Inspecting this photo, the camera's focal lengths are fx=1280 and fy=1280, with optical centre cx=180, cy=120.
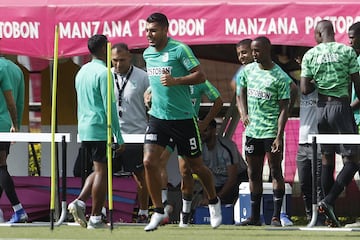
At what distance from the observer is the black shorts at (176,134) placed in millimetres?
12656

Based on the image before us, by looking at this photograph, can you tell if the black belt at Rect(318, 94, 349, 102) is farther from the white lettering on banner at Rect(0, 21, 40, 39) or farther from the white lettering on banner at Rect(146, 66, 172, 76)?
the white lettering on banner at Rect(0, 21, 40, 39)

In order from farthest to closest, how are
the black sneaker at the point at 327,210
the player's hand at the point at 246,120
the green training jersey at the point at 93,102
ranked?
the player's hand at the point at 246,120, the black sneaker at the point at 327,210, the green training jersey at the point at 93,102

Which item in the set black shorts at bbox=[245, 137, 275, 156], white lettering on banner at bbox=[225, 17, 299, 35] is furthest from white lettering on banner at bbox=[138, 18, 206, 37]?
black shorts at bbox=[245, 137, 275, 156]

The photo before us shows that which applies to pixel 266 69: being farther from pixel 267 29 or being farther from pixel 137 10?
pixel 137 10

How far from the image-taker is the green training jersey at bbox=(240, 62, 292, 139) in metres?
13.7

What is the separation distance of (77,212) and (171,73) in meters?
1.73

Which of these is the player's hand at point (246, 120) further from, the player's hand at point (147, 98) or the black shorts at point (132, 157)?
the black shorts at point (132, 157)

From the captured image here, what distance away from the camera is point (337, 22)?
14211 millimetres

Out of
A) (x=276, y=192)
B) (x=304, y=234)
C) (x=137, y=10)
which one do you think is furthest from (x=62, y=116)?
(x=304, y=234)

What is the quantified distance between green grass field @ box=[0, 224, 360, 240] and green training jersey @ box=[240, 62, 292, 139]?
108 centimetres

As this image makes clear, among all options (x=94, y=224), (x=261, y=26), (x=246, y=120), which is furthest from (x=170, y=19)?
(x=94, y=224)

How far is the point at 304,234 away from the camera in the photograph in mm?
12812

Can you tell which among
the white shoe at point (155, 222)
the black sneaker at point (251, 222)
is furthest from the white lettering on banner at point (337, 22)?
the white shoe at point (155, 222)

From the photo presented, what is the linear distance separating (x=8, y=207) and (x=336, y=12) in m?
4.73
